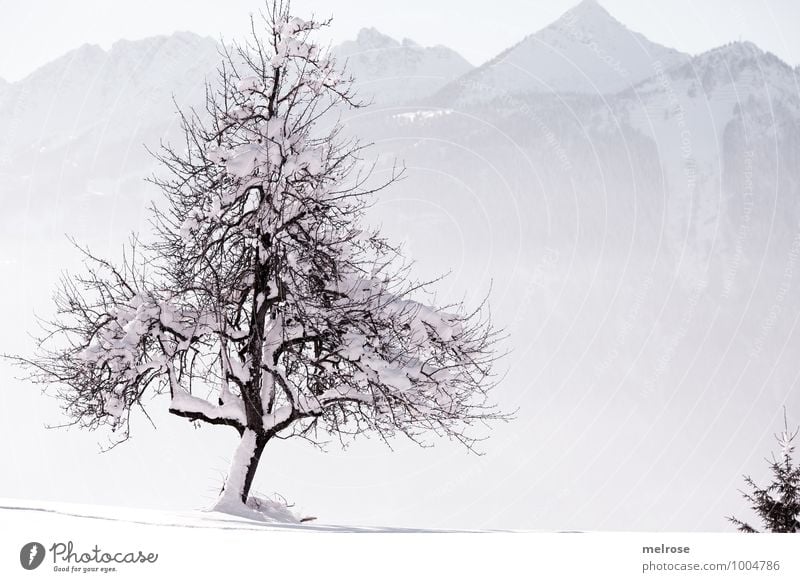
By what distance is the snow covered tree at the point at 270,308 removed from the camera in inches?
525

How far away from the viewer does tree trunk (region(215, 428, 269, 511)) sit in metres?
13.2

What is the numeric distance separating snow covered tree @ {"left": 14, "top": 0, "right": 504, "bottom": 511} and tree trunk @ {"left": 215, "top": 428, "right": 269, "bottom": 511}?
0.02 meters

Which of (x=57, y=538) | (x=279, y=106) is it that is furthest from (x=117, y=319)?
(x=57, y=538)

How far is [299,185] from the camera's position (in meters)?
13.5

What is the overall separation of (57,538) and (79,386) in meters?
7.46

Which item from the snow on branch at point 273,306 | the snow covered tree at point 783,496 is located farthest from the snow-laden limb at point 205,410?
the snow covered tree at point 783,496

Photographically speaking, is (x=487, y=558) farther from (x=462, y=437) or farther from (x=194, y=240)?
(x=194, y=240)

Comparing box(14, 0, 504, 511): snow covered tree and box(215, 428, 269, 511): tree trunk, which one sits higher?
box(14, 0, 504, 511): snow covered tree

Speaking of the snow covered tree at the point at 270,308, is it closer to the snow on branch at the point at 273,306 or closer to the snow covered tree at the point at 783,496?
the snow on branch at the point at 273,306

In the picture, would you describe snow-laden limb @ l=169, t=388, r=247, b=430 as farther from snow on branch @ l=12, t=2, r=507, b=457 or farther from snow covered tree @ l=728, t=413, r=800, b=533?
snow covered tree @ l=728, t=413, r=800, b=533

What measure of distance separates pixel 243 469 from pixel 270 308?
Result: 8.18 feet

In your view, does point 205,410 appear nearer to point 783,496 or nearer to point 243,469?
point 243,469

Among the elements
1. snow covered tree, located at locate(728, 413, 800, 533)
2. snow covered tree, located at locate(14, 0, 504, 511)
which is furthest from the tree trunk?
snow covered tree, located at locate(728, 413, 800, 533)

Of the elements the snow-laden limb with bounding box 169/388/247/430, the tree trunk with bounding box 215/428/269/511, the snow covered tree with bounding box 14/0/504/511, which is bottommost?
the tree trunk with bounding box 215/428/269/511
